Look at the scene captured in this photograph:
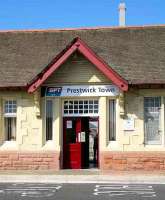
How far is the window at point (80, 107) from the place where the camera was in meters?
20.4

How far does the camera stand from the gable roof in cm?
1911

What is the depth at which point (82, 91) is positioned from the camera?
20141 millimetres

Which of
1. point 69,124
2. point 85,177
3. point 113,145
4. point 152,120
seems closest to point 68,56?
point 69,124

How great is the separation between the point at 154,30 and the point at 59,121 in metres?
6.00

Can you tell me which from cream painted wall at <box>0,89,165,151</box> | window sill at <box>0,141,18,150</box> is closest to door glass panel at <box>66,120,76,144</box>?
cream painted wall at <box>0,89,165,151</box>

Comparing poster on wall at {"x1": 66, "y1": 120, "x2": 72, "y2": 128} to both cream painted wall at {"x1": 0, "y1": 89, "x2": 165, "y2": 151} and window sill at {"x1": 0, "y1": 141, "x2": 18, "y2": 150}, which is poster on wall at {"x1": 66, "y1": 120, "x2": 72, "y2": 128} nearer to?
cream painted wall at {"x1": 0, "y1": 89, "x2": 165, "y2": 151}

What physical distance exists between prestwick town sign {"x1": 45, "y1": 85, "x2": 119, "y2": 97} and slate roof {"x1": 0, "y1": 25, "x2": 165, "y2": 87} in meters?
0.75

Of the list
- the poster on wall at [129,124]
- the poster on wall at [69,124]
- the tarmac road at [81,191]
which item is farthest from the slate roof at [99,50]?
the tarmac road at [81,191]

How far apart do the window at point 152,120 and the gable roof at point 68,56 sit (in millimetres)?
1710

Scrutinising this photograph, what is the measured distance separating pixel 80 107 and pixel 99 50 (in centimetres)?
268

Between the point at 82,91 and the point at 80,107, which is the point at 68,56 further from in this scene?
the point at 80,107

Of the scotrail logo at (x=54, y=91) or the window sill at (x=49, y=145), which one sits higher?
the scotrail logo at (x=54, y=91)

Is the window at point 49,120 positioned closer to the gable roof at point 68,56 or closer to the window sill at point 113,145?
the gable roof at point 68,56

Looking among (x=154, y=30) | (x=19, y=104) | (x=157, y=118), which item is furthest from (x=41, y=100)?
(x=154, y=30)
